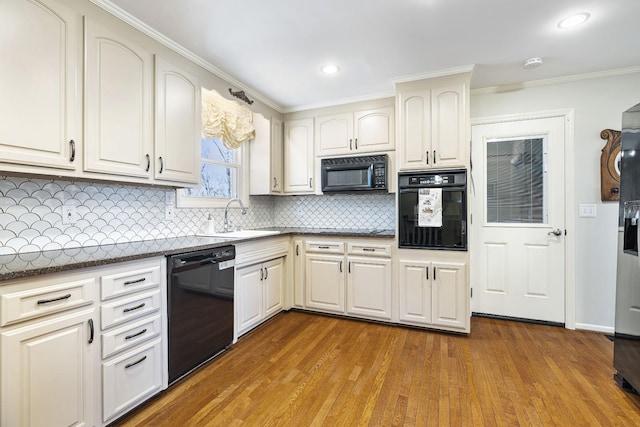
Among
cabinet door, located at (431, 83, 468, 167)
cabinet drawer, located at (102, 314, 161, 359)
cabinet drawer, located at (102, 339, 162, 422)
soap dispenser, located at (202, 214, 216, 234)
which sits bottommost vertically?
cabinet drawer, located at (102, 339, 162, 422)

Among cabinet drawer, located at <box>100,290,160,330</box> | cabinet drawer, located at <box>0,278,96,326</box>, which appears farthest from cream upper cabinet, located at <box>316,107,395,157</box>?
cabinet drawer, located at <box>0,278,96,326</box>

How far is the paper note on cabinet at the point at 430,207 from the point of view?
9.46 feet

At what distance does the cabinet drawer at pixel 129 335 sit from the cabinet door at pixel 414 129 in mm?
2477

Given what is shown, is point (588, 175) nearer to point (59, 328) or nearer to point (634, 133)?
point (634, 133)

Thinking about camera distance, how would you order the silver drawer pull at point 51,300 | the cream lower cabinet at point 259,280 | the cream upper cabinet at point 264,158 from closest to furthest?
1. the silver drawer pull at point 51,300
2. the cream lower cabinet at point 259,280
3. the cream upper cabinet at point 264,158

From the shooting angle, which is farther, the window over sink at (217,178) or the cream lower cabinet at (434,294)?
the window over sink at (217,178)

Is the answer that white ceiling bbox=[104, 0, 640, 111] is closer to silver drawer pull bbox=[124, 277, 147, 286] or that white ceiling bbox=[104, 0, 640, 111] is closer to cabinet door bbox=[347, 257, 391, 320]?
silver drawer pull bbox=[124, 277, 147, 286]

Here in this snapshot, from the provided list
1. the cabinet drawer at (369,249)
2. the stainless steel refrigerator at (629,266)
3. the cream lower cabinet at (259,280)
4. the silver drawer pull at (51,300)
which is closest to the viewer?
the silver drawer pull at (51,300)

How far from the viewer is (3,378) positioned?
124cm

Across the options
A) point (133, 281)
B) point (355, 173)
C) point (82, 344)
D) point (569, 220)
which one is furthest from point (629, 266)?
point (82, 344)

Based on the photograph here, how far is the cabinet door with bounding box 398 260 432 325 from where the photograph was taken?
2.92 meters

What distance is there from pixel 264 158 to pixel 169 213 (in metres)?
1.35

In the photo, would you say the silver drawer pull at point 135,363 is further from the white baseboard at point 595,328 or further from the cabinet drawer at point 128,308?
the white baseboard at point 595,328

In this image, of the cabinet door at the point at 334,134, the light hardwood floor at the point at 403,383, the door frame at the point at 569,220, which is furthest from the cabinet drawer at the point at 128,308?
the door frame at the point at 569,220
